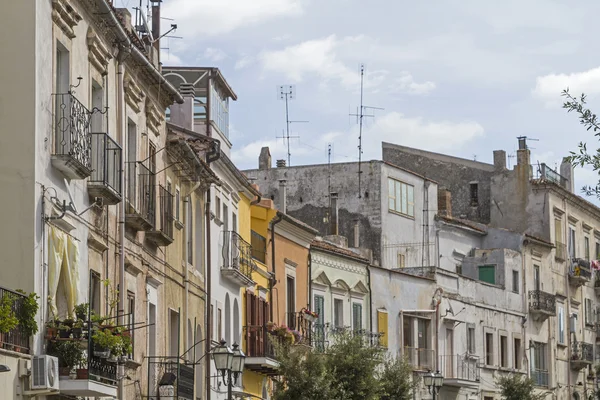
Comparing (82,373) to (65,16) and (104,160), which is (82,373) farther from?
(65,16)

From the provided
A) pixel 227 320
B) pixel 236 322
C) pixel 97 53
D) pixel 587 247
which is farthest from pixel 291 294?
pixel 587 247

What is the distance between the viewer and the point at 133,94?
2736 cm

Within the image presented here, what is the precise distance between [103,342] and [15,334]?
7.51 feet

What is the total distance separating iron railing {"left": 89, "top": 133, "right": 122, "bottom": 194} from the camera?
23109 mm

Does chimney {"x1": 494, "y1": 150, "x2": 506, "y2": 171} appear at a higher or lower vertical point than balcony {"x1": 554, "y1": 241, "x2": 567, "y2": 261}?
higher

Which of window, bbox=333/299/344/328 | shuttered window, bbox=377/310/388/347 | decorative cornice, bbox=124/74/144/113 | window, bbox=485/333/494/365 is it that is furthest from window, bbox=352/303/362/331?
decorative cornice, bbox=124/74/144/113

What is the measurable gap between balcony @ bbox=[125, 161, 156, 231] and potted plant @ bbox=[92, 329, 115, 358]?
481 centimetres

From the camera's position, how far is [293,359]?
127 feet

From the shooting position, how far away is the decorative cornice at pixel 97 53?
77.5ft

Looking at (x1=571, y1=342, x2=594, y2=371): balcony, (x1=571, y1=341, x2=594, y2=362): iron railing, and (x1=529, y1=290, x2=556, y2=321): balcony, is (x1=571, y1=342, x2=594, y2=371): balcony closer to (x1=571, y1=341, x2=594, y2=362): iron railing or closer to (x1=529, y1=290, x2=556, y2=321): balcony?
(x1=571, y1=341, x2=594, y2=362): iron railing

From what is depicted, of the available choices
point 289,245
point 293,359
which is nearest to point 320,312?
point 289,245

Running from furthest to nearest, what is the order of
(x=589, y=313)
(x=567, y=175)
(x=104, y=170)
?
(x=567, y=175) < (x=589, y=313) < (x=104, y=170)

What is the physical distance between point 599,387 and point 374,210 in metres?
18.1

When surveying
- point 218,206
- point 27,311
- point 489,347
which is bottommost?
point 27,311
